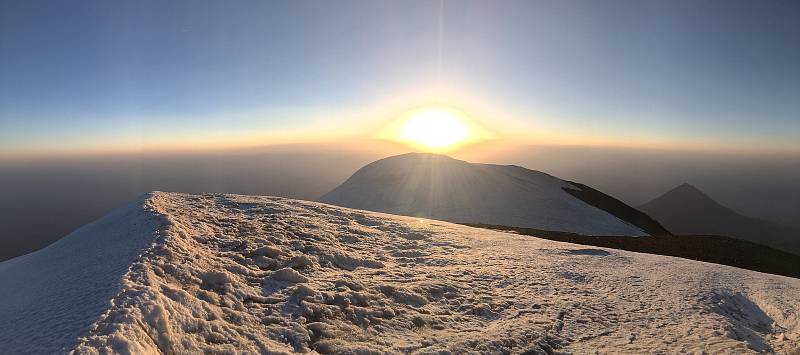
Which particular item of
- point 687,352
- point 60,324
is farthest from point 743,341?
point 60,324

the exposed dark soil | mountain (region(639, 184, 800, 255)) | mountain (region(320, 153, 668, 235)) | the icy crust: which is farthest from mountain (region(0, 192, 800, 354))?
mountain (region(639, 184, 800, 255))

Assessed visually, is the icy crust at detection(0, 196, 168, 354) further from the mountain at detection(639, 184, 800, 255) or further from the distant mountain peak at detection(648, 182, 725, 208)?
the distant mountain peak at detection(648, 182, 725, 208)

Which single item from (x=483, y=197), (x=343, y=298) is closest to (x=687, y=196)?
(x=483, y=197)

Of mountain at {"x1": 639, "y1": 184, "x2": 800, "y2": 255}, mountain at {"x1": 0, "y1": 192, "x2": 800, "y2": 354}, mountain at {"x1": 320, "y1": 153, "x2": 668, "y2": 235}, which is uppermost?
mountain at {"x1": 0, "y1": 192, "x2": 800, "y2": 354}

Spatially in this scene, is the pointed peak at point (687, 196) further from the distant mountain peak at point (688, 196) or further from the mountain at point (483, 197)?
the mountain at point (483, 197)

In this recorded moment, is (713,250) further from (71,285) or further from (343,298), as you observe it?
(71,285)

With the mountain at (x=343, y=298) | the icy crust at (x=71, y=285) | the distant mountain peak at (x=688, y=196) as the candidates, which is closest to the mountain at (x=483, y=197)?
the mountain at (x=343, y=298)
